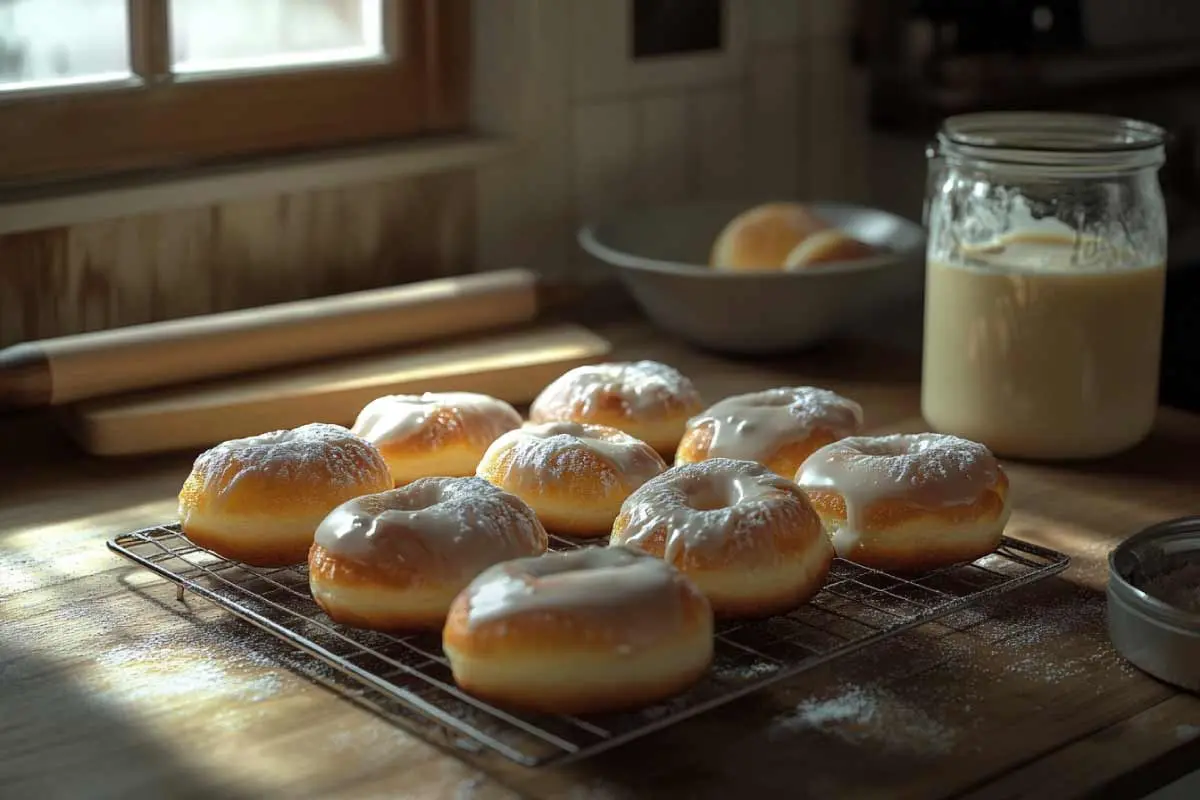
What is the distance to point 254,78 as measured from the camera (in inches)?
62.1

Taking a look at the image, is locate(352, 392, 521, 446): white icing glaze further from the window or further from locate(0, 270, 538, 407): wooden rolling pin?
the window

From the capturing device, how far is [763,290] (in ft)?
4.85

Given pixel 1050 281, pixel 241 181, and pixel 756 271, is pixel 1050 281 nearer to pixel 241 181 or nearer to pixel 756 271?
pixel 756 271

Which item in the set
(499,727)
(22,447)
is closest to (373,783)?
(499,727)

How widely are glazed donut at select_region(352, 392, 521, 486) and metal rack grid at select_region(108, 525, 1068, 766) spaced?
5.1 inches

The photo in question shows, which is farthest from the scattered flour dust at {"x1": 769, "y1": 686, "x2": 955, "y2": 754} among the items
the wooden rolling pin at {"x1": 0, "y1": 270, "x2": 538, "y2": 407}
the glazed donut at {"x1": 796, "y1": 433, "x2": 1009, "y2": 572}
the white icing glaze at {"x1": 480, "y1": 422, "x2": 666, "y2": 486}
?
the wooden rolling pin at {"x1": 0, "y1": 270, "x2": 538, "y2": 407}

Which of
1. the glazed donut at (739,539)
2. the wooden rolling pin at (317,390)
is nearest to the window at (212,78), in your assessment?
the wooden rolling pin at (317,390)

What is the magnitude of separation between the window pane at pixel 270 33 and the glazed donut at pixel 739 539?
81 cm

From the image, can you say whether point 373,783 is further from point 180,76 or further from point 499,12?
point 499,12

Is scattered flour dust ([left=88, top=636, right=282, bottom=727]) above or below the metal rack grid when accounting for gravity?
below

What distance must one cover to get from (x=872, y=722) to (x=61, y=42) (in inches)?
40.0

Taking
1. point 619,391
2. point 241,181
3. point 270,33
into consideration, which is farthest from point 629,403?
point 270,33

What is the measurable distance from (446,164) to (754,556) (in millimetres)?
858

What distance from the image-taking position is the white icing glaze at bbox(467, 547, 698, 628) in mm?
811
